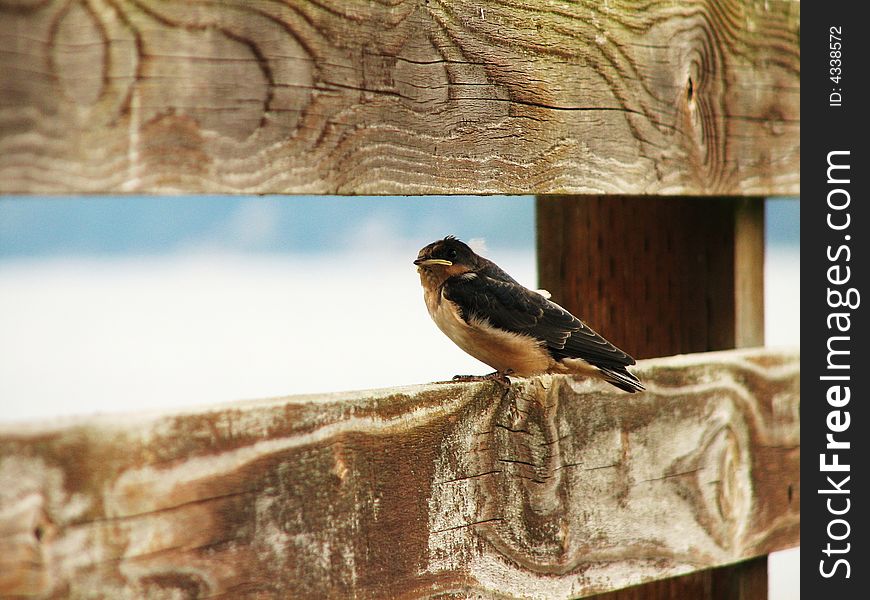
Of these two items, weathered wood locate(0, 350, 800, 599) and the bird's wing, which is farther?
the bird's wing

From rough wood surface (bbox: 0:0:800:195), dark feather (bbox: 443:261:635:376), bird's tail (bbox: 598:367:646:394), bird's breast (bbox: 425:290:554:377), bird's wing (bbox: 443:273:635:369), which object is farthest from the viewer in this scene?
bird's breast (bbox: 425:290:554:377)

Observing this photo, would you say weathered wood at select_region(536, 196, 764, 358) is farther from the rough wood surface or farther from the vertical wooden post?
the rough wood surface

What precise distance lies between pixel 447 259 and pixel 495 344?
42 cm

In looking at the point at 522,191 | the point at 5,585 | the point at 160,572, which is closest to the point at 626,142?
the point at 522,191

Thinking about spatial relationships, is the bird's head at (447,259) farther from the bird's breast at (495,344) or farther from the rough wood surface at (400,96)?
the rough wood surface at (400,96)

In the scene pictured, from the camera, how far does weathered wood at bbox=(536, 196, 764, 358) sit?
10.0 ft

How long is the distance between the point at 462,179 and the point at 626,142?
543 millimetres

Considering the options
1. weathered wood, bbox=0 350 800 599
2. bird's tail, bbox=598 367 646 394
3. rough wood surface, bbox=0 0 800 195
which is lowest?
weathered wood, bbox=0 350 800 599

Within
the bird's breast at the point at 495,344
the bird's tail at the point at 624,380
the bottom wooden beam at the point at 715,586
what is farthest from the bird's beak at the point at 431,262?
the bottom wooden beam at the point at 715,586

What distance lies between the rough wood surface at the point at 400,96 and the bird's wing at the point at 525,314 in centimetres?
47

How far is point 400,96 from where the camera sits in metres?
2.12

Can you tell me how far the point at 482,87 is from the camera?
228 centimetres

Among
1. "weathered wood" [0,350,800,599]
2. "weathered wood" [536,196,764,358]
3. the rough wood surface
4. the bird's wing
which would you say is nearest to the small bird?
the bird's wing

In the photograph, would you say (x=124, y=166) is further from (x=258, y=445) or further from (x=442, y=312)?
(x=442, y=312)
